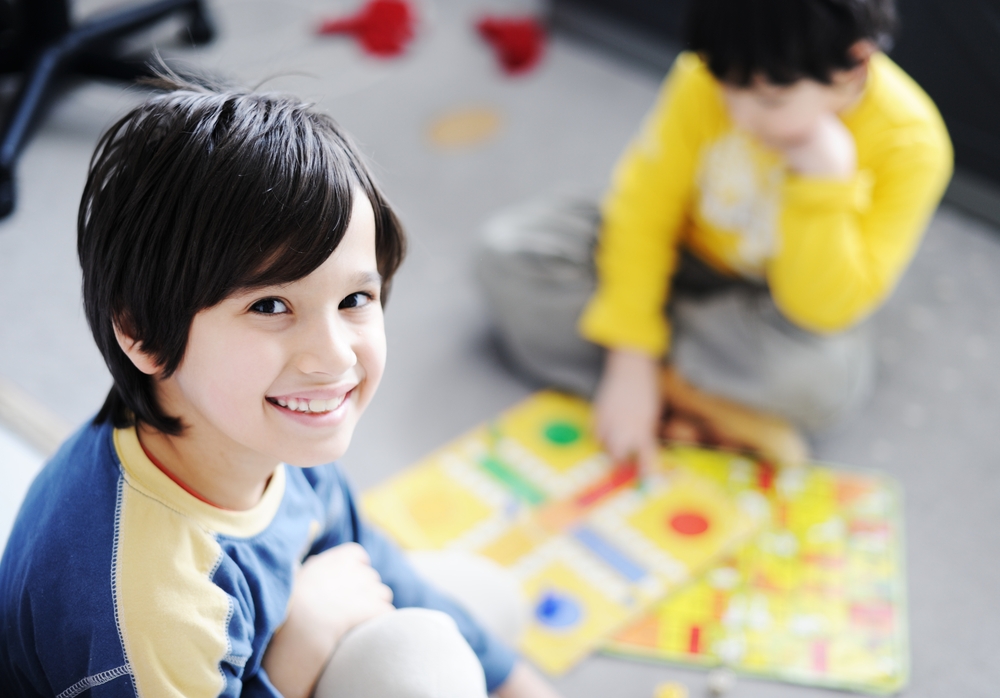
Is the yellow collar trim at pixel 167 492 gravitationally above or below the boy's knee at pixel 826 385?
above

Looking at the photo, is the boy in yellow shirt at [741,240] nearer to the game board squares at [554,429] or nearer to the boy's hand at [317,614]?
the game board squares at [554,429]

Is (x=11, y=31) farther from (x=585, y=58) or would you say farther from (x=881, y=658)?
(x=881, y=658)

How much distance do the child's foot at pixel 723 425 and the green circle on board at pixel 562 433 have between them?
0.13 m

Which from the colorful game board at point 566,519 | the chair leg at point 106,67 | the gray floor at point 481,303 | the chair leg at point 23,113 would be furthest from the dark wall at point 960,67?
the chair leg at point 23,113

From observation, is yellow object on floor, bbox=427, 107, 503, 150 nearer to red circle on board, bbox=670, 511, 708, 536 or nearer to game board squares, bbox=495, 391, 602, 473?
game board squares, bbox=495, 391, 602, 473

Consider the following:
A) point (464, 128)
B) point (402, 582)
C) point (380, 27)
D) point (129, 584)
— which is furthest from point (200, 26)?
point (129, 584)

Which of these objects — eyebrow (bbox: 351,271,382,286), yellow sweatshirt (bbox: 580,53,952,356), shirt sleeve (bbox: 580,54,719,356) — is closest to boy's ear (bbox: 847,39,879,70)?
yellow sweatshirt (bbox: 580,53,952,356)

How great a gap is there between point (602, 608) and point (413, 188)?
3.03ft

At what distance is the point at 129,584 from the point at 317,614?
0.19m

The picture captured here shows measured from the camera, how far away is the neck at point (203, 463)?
0.73 metres

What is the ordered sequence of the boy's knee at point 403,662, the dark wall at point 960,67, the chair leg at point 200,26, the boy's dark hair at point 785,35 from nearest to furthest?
the boy's knee at point 403,662
the boy's dark hair at point 785,35
the dark wall at point 960,67
the chair leg at point 200,26

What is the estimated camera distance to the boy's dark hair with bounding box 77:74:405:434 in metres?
0.64

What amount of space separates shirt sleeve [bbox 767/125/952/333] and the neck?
763 mm

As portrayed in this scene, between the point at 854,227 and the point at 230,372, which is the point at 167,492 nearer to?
the point at 230,372
